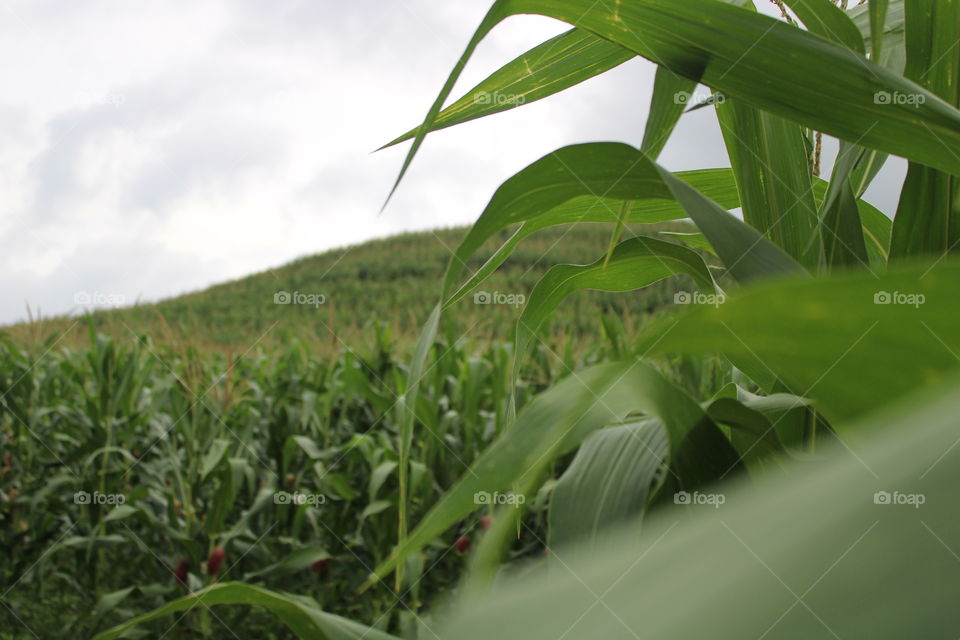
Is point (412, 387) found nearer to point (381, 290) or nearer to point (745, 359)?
point (745, 359)

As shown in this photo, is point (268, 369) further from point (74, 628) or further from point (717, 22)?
point (717, 22)

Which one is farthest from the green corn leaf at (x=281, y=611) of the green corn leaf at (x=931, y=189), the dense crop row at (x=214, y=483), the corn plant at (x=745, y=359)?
the dense crop row at (x=214, y=483)

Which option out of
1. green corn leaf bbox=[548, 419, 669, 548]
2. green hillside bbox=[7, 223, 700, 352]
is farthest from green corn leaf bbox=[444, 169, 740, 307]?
green hillside bbox=[7, 223, 700, 352]

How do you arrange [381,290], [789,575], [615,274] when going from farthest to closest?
[381,290], [615,274], [789,575]

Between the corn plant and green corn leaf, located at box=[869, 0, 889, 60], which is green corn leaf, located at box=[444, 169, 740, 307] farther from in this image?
green corn leaf, located at box=[869, 0, 889, 60]

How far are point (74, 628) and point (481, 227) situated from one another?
7.03 feet

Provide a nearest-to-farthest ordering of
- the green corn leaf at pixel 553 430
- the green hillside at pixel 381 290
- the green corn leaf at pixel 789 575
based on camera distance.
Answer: the green corn leaf at pixel 789 575 → the green corn leaf at pixel 553 430 → the green hillside at pixel 381 290

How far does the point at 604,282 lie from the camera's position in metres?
0.42

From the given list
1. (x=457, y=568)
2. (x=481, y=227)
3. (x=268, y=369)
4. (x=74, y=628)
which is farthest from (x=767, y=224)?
(x=268, y=369)

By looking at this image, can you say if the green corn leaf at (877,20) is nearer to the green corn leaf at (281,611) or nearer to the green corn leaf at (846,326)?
the green corn leaf at (846,326)

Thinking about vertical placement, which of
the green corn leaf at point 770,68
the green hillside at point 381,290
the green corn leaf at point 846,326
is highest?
the green hillside at point 381,290

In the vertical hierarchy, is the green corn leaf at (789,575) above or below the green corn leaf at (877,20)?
below

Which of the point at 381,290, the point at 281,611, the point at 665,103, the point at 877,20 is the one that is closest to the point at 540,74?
the point at 665,103

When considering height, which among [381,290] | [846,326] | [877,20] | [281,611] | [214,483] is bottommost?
[214,483]
